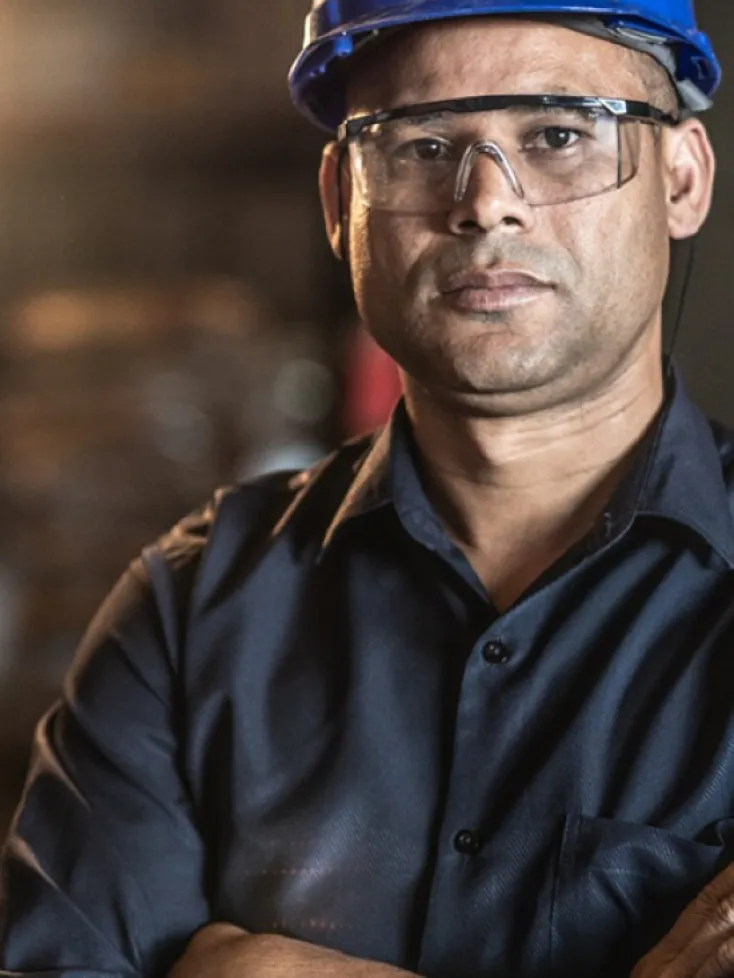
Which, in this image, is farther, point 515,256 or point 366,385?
point 366,385

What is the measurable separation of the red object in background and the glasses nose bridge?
1.89 m

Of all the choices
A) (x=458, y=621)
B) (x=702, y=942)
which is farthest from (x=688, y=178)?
(x=702, y=942)

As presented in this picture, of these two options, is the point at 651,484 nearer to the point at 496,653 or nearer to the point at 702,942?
the point at 496,653

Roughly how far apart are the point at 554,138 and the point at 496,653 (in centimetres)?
55

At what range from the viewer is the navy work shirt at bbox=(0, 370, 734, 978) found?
1.41 metres

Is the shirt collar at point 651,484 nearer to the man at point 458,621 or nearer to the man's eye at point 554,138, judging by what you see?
the man at point 458,621

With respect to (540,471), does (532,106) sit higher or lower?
higher

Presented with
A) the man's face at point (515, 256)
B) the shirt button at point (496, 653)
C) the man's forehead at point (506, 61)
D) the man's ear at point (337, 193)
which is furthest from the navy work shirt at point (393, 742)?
the man's forehead at point (506, 61)

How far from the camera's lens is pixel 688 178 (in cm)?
174

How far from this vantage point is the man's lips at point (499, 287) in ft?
5.13

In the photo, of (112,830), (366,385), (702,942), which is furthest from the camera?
(366,385)

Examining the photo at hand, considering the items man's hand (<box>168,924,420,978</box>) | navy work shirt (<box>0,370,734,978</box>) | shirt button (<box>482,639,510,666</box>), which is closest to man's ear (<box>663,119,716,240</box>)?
navy work shirt (<box>0,370,734,978</box>)

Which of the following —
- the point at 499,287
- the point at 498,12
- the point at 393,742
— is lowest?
the point at 393,742

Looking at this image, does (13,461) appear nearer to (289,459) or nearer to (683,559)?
(289,459)
